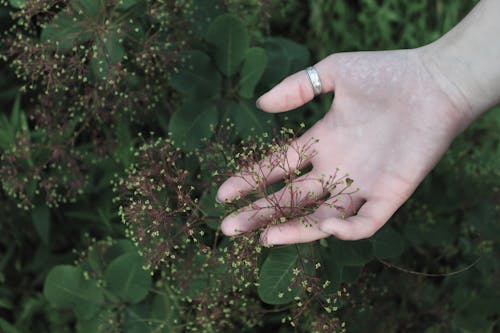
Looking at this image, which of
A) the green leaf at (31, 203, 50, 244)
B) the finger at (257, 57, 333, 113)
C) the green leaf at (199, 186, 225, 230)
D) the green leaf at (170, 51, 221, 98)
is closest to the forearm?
the finger at (257, 57, 333, 113)

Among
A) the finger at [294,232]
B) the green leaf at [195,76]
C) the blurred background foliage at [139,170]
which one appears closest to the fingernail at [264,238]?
the finger at [294,232]

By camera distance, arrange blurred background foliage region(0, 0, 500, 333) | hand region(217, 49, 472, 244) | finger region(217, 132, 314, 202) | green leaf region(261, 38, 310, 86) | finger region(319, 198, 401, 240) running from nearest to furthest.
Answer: finger region(319, 198, 401, 240), finger region(217, 132, 314, 202), hand region(217, 49, 472, 244), blurred background foliage region(0, 0, 500, 333), green leaf region(261, 38, 310, 86)

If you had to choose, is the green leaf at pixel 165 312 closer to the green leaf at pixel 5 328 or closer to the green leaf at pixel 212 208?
the green leaf at pixel 212 208

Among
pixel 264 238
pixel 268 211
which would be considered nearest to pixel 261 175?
pixel 268 211

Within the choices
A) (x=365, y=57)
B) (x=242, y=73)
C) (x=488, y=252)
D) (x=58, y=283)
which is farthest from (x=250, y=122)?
(x=488, y=252)

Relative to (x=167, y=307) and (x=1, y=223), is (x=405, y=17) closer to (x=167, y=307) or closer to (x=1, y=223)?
(x=167, y=307)

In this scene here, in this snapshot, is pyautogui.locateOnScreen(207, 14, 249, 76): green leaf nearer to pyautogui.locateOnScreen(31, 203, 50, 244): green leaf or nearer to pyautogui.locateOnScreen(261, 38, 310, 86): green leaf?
pyautogui.locateOnScreen(261, 38, 310, 86): green leaf
